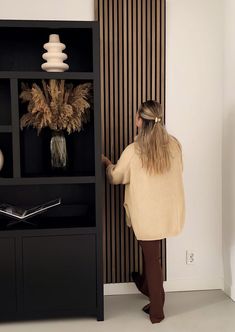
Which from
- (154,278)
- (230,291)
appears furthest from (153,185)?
(230,291)

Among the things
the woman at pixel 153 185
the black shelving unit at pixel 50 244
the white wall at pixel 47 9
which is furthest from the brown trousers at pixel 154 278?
the white wall at pixel 47 9

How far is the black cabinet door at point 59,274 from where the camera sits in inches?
118

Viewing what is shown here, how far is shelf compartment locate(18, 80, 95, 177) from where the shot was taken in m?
3.38

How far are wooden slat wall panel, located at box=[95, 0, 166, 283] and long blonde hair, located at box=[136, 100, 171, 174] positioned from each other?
0.60 meters

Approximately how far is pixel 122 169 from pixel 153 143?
1.03ft

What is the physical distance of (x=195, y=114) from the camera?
3.59 metres

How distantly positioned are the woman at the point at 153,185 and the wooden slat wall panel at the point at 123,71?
0.52m

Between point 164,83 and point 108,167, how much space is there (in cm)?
95

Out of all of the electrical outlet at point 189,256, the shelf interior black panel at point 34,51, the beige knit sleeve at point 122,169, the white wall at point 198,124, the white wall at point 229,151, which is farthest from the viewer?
the electrical outlet at point 189,256

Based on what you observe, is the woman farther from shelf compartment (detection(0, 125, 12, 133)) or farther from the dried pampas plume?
shelf compartment (detection(0, 125, 12, 133))

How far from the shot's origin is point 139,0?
11.4 feet

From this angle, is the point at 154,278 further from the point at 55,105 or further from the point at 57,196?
the point at 55,105

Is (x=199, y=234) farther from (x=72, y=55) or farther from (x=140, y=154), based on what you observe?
(x=72, y=55)

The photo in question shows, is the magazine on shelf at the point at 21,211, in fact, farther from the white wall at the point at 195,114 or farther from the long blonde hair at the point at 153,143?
the white wall at the point at 195,114
